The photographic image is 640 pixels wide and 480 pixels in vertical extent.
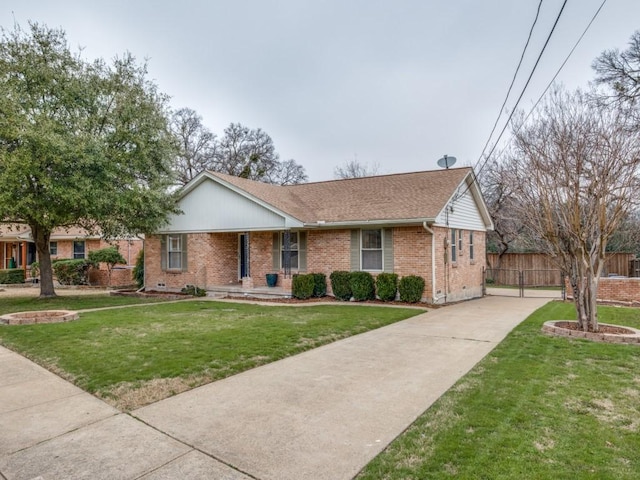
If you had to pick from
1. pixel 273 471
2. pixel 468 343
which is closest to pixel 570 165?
pixel 468 343

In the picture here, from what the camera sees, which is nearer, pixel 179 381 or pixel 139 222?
pixel 179 381

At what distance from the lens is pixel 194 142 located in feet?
119

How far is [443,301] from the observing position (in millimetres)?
13219

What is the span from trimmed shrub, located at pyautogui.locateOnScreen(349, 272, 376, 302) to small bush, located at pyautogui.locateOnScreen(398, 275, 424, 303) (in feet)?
3.49

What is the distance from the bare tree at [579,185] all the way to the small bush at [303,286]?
7426mm

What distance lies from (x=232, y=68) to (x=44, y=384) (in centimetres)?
1435

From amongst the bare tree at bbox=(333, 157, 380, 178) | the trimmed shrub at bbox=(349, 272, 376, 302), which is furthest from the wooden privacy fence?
the bare tree at bbox=(333, 157, 380, 178)

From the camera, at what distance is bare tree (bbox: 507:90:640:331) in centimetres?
745

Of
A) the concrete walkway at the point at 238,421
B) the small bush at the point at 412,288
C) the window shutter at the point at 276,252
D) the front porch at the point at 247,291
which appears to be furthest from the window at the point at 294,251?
the concrete walkway at the point at 238,421

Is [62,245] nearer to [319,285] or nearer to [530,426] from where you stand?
[319,285]

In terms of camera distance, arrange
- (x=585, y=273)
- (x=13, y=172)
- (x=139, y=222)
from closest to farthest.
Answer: (x=585, y=273)
(x=13, y=172)
(x=139, y=222)

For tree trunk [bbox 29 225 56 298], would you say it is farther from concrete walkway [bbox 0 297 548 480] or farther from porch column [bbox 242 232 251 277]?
concrete walkway [bbox 0 297 548 480]

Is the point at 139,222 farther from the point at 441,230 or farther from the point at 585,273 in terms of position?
the point at 585,273

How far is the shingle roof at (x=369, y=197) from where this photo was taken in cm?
1319
